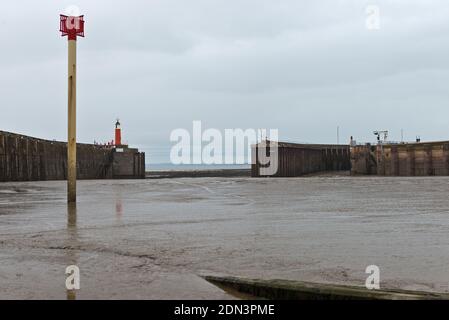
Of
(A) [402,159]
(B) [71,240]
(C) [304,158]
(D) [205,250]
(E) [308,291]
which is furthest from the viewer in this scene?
(C) [304,158]

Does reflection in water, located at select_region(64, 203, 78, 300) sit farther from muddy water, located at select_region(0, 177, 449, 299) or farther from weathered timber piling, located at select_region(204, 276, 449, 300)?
weathered timber piling, located at select_region(204, 276, 449, 300)

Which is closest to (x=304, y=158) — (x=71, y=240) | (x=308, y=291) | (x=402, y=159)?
(x=402, y=159)

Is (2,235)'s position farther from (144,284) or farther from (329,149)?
(329,149)

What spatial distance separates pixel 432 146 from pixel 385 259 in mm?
42171

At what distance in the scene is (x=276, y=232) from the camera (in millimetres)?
6371

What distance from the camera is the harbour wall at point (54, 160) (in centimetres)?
2986

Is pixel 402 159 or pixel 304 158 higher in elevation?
pixel 304 158

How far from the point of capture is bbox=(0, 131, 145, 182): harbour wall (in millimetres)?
29859

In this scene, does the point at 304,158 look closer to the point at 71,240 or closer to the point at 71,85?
the point at 71,85

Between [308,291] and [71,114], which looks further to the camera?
[71,114]

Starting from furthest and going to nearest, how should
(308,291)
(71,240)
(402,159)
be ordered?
(402,159), (71,240), (308,291)

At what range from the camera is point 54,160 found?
3762 centimetres

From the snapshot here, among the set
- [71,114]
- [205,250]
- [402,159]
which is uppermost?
[71,114]
